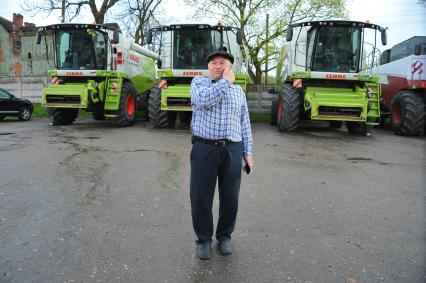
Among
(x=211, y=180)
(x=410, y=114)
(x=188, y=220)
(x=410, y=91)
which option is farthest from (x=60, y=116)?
(x=211, y=180)

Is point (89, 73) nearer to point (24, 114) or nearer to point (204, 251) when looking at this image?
point (24, 114)

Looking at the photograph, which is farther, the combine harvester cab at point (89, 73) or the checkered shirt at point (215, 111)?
the combine harvester cab at point (89, 73)

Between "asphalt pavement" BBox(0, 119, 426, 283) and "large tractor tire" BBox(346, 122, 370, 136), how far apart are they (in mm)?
3776

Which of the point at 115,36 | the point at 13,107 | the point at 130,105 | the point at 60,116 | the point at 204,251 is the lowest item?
the point at 204,251

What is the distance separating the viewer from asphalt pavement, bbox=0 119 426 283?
10.6 feet

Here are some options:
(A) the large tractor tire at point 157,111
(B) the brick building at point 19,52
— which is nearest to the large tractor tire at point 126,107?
(A) the large tractor tire at point 157,111

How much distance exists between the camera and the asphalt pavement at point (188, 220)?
3238mm

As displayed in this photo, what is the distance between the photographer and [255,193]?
17.7 feet

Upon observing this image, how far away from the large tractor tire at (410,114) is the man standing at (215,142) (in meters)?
9.51

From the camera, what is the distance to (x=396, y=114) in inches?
502

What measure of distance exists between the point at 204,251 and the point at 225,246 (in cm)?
21

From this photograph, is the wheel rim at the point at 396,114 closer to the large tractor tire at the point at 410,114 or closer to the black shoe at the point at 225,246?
the large tractor tire at the point at 410,114

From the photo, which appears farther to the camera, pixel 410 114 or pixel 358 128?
pixel 358 128

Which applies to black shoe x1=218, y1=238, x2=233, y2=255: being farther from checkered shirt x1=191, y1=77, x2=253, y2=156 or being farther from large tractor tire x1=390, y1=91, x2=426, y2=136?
large tractor tire x1=390, y1=91, x2=426, y2=136
